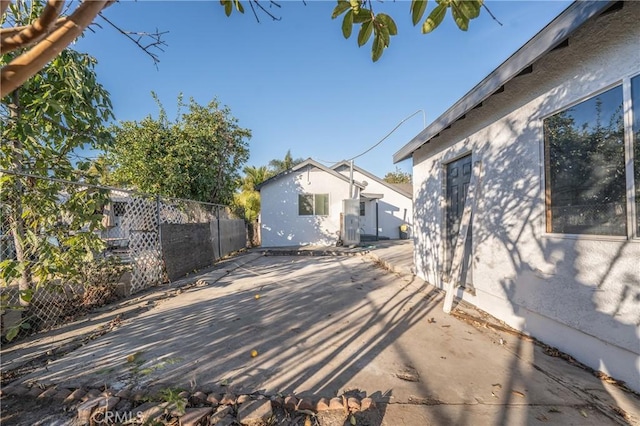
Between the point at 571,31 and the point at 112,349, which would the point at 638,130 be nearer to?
the point at 571,31

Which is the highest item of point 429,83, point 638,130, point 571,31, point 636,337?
point 429,83

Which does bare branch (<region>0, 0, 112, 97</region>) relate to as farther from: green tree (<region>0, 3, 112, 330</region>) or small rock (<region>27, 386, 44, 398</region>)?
green tree (<region>0, 3, 112, 330</region>)

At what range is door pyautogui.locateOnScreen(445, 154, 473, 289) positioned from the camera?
194 inches

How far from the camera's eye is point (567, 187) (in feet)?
9.99

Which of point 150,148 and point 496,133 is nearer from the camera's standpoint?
point 496,133

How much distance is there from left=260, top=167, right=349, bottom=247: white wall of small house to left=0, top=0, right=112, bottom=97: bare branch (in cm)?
1425

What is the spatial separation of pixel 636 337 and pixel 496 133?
2.89 m

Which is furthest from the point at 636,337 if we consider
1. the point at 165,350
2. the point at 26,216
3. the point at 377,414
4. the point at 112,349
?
the point at 26,216

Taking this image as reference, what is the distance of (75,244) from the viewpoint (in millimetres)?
3631

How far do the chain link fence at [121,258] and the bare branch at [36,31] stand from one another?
6.40 feet

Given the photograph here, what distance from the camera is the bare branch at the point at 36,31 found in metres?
0.78

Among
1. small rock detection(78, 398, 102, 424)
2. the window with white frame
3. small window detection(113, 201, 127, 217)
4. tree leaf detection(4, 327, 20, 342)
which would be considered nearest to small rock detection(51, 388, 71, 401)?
small rock detection(78, 398, 102, 424)

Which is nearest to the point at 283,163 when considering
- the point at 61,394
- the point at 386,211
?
the point at 386,211

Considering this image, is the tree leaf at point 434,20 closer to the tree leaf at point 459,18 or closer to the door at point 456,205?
the tree leaf at point 459,18
